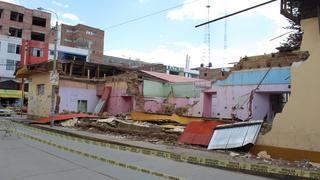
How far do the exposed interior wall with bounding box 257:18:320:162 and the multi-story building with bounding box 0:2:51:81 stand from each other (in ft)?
207

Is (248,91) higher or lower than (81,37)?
lower

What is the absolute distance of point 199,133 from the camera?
53.9 ft

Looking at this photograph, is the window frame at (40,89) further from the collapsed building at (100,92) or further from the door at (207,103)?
the door at (207,103)

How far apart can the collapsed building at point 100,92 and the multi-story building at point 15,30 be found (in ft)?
94.8

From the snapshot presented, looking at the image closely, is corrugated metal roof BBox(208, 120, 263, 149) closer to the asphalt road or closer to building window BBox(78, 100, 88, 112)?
the asphalt road

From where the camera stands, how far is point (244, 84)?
27141 millimetres

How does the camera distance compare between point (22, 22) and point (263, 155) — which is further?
point (22, 22)

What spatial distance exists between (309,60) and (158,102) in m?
27.9

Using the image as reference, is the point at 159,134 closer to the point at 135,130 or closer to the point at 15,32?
the point at 135,130

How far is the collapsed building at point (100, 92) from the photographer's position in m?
36.1

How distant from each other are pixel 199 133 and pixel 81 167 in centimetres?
721

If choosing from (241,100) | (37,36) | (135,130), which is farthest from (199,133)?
(37,36)

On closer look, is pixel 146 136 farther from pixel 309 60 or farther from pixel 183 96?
pixel 183 96

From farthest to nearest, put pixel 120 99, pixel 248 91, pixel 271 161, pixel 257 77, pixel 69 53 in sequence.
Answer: pixel 69 53 → pixel 120 99 → pixel 248 91 → pixel 257 77 → pixel 271 161
